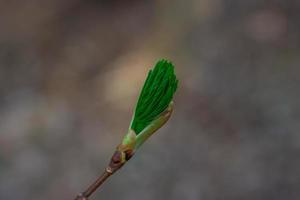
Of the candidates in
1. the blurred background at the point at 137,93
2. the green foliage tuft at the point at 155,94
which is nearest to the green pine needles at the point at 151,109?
the green foliage tuft at the point at 155,94

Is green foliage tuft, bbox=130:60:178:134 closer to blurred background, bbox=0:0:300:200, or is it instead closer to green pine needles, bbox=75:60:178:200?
green pine needles, bbox=75:60:178:200

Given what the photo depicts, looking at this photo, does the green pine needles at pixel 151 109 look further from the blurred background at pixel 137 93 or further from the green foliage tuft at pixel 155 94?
the blurred background at pixel 137 93

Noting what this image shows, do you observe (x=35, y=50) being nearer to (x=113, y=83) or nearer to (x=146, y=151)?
(x=113, y=83)

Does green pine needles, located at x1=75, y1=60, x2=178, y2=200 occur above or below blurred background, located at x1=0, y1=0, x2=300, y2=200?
below

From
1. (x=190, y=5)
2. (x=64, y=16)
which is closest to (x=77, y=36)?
(x=64, y=16)

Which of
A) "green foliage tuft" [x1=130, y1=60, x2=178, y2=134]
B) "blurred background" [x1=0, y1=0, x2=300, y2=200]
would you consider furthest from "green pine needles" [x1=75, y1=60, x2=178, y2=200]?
"blurred background" [x1=0, y1=0, x2=300, y2=200]

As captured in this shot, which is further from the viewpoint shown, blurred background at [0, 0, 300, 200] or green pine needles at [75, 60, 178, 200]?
blurred background at [0, 0, 300, 200]

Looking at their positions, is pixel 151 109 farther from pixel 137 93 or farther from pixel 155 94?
pixel 137 93
